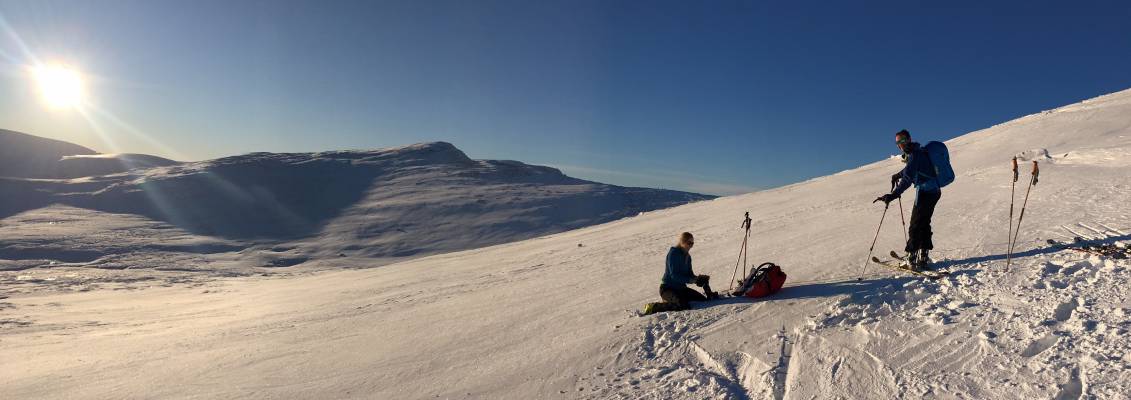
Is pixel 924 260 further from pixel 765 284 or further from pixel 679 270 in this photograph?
pixel 679 270

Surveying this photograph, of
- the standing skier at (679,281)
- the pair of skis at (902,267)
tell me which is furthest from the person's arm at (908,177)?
the standing skier at (679,281)

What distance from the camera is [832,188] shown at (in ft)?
63.9

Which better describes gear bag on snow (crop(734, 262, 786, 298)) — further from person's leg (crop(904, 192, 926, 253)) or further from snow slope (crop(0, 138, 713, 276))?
snow slope (crop(0, 138, 713, 276))

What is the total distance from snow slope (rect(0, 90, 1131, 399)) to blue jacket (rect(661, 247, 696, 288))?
441 mm

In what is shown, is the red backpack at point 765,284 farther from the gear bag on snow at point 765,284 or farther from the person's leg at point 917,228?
the person's leg at point 917,228

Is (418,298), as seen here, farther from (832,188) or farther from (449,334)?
(832,188)

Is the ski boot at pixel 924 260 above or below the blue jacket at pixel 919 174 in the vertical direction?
below

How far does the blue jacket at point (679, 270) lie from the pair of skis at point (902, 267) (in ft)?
9.06

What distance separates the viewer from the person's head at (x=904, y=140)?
7438 mm

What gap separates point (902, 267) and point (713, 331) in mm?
3075

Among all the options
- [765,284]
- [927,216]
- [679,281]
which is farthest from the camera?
[927,216]

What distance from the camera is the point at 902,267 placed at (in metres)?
7.26

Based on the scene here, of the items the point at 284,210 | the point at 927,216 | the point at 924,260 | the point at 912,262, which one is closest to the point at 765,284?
the point at 912,262

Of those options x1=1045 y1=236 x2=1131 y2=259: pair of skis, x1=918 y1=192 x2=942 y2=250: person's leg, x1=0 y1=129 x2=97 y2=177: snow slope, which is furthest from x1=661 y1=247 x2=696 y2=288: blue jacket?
x1=0 y1=129 x2=97 y2=177: snow slope
